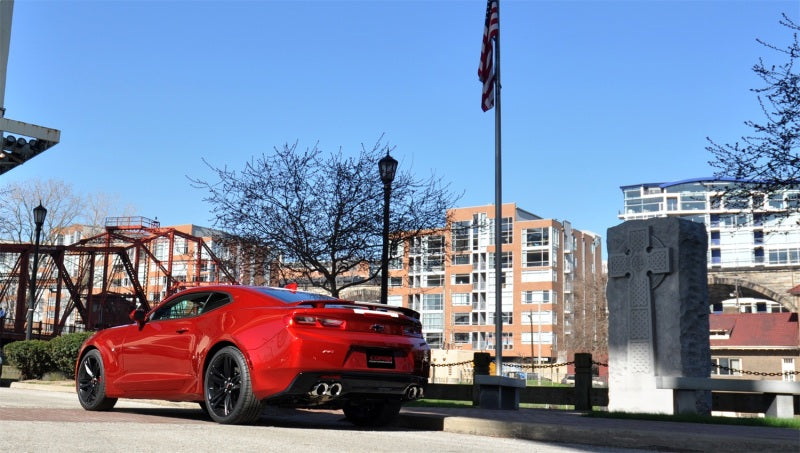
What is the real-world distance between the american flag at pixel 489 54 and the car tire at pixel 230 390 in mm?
9350

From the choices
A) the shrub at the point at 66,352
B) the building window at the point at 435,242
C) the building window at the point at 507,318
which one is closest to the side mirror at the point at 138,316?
the shrub at the point at 66,352

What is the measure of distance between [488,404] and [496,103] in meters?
5.70

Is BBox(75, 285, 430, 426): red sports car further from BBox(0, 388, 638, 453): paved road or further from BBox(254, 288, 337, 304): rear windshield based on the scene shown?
BBox(0, 388, 638, 453): paved road

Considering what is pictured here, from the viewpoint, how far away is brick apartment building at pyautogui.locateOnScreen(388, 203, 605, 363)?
104 metres

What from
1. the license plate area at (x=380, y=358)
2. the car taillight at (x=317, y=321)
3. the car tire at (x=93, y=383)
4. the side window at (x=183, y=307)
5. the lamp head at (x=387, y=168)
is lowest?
the car tire at (x=93, y=383)

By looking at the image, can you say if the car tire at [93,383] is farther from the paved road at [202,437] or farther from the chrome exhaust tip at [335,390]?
the chrome exhaust tip at [335,390]

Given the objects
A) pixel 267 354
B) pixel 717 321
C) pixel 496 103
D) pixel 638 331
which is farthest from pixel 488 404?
pixel 717 321

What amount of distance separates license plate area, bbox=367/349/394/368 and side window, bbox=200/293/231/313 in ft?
5.41

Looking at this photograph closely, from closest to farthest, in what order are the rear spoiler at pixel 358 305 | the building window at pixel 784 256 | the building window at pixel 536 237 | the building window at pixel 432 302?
the rear spoiler at pixel 358 305
the building window at pixel 536 237
the building window at pixel 432 302
the building window at pixel 784 256

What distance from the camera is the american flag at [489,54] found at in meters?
15.8

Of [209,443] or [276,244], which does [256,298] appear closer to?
[209,443]

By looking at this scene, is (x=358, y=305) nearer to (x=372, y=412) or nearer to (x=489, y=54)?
(x=372, y=412)

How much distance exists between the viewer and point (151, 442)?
Result: 6062mm

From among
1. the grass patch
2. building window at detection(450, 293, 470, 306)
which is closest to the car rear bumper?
the grass patch
